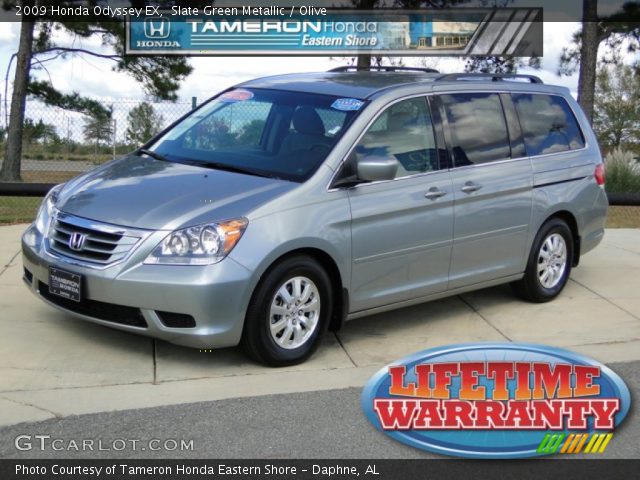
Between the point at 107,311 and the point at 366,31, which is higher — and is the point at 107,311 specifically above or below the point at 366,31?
below

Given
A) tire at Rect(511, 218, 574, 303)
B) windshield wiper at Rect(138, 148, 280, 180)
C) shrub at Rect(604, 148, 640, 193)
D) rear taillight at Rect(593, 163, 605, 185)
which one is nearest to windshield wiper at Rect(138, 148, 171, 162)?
windshield wiper at Rect(138, 148, 280, 180)

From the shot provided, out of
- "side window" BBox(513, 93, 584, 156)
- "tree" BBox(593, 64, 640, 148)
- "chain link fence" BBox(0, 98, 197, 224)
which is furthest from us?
"tree" BBox(593, 64, 640, 148)

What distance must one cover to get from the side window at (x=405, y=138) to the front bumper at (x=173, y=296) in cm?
147

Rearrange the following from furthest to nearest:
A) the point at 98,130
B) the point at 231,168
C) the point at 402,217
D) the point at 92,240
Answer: the point at 98,130
the point at 402,217
the point at 231,168
the point at 92,240

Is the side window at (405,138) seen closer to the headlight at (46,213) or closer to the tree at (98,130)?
the headlight at (46,213)

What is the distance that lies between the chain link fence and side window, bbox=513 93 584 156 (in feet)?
23.3

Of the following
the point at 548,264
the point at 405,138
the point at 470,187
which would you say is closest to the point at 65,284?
the point at 405,138

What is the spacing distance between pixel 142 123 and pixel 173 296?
34.2 feet

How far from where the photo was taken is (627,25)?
68.0 feet

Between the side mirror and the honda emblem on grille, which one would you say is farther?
the side mirror

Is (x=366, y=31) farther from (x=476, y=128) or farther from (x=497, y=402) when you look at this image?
(x=497, y=402)

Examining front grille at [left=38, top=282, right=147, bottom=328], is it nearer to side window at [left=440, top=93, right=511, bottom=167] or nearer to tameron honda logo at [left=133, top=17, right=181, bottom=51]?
side window at [left=440, top=93, right=511, bottom=167]

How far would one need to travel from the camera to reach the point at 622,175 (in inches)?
679

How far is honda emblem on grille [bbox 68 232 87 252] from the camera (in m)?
5.99
